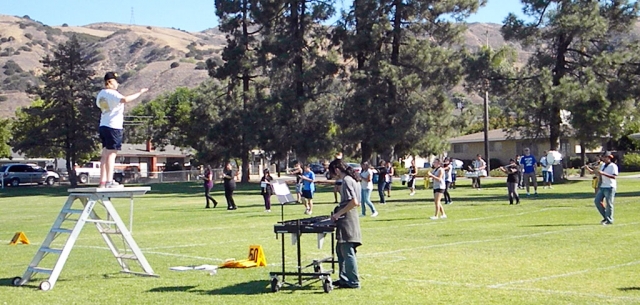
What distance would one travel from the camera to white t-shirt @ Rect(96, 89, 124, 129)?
13.1 metres

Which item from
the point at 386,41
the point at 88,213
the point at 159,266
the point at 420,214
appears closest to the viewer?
the point at 88,213

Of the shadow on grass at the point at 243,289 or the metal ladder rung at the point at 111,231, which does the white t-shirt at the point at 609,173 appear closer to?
the shadow on grass at the point at 243,289

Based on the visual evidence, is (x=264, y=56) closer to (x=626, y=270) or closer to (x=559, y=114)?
(x=559, y=114)

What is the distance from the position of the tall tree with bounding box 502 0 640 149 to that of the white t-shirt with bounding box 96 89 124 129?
1476 inches

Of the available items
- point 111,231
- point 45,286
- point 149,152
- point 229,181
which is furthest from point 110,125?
point 149,152

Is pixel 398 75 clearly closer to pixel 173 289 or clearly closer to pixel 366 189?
pixel 366 189

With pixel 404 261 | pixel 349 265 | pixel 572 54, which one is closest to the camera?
pixel 349 265

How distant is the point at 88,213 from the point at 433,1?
42.7 m

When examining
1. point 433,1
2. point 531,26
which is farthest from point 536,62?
point 433,1

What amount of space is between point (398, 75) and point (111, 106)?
40.3 m

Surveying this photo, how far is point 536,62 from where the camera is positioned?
50.6 m

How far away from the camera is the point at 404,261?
14.9 m

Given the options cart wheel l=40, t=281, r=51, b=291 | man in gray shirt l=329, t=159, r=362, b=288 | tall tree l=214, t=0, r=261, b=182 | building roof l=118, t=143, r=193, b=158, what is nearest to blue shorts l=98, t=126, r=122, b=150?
cart wheel l=40, t=281, r=51, b=291

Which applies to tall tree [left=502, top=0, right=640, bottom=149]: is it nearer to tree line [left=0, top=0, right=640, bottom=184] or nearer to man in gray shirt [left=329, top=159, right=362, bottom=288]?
tree line [left=0, top=0, right=640, bottom=184]
